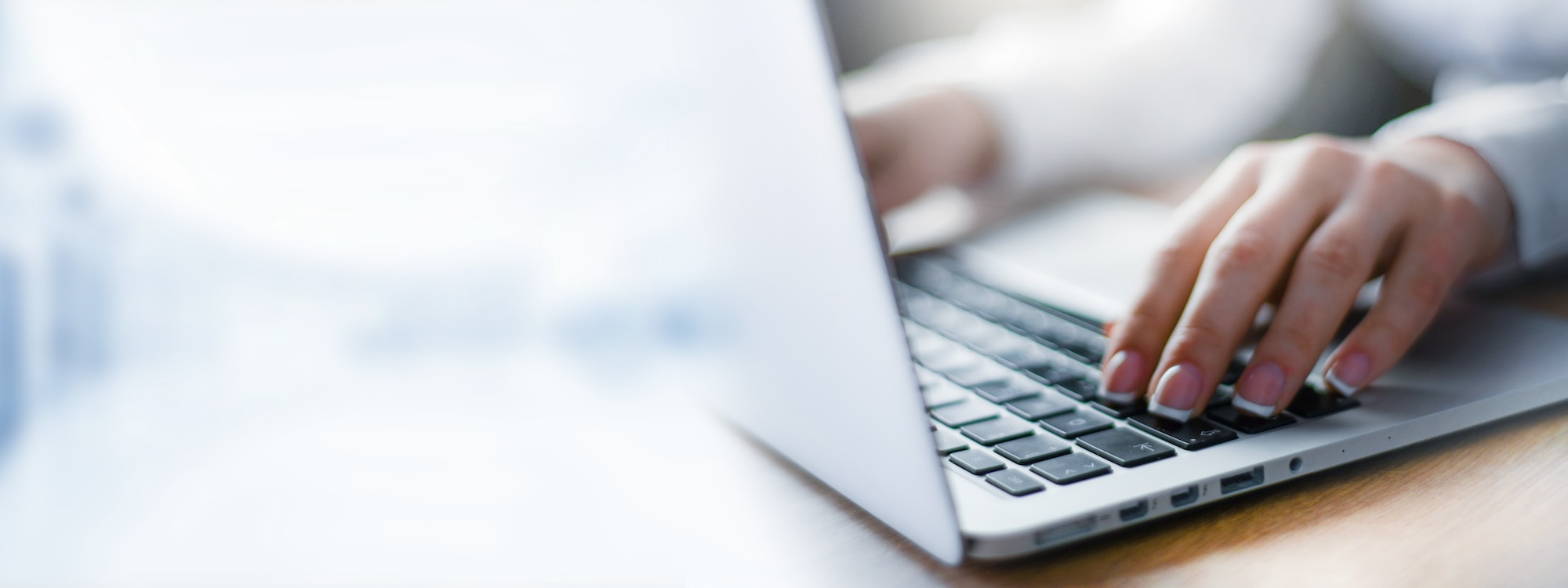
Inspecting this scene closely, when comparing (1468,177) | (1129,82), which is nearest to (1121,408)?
(1468,177)

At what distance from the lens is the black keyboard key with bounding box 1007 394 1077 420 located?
36cm

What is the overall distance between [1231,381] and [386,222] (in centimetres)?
47

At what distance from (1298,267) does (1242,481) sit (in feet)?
0.42

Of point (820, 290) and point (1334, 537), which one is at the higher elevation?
point (820, 290)

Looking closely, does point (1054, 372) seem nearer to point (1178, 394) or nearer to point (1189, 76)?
point (1178, 394)

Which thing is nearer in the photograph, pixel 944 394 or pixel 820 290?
pixel 820 290

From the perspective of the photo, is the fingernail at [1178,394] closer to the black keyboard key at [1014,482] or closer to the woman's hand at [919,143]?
the black keyboard key at [1014,482]

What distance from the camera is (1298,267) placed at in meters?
0.39

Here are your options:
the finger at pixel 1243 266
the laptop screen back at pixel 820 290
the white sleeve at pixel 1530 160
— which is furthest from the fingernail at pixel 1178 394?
the white sleeve at pixel 1530 160

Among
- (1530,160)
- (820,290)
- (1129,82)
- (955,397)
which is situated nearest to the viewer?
(820,290)

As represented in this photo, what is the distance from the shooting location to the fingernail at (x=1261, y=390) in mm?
341

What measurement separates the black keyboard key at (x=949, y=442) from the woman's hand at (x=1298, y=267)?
71 mm

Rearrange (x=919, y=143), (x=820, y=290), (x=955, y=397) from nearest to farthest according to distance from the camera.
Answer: (x=820, y=290)
(x=955, y=397)
(x=919, y=143)

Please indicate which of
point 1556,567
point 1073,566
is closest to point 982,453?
point 1073,566
